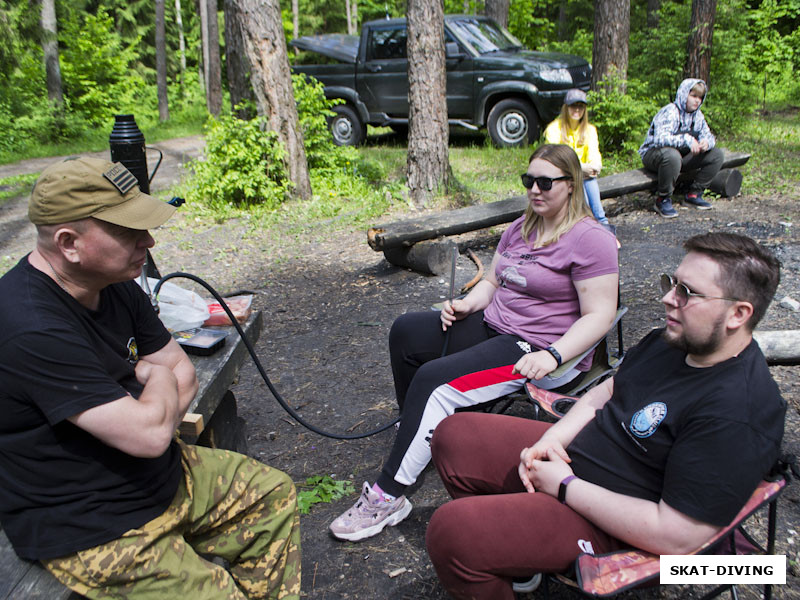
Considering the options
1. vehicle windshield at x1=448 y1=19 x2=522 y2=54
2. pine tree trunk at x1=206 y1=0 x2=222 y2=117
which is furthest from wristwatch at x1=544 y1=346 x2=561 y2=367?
pine tree trunk at x1=206 y1=0 x2=222 y2=117

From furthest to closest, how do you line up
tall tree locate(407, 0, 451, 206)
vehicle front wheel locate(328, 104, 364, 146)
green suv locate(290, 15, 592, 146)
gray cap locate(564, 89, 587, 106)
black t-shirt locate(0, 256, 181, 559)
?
1. vehicle front wheel locate(328, 104, 364, 146)
2. green suv locate(290, 15, 592, 146)
3. tall tree locate(407, 0, 451, 206)
4. gray cap locate(564, 89, 587, 106)
5. black t-shirt locate(0, 256, 181, 559)

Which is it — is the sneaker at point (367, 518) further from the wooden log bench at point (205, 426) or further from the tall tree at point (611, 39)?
the tall tree at point (611, 39)

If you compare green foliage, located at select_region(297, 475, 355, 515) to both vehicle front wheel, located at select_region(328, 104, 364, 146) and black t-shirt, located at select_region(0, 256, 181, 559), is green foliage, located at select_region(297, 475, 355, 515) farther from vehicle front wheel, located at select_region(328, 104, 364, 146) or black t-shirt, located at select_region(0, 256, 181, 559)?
vehicle front wheel, located at select_region(328, 104, 364, 146)

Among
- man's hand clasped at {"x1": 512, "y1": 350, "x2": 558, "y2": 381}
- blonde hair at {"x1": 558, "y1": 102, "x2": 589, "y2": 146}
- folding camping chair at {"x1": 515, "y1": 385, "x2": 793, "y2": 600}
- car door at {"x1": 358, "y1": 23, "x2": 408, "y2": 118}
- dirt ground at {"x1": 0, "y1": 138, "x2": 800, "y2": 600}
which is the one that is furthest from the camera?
car door at {"x1": 358, "y1": 23, "x2": 408, "y2": 118}

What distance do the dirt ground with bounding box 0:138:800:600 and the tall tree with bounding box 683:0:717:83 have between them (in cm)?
265

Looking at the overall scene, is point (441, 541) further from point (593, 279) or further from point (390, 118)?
point (390, 118)

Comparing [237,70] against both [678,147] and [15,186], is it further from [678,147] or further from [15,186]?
[678,147]

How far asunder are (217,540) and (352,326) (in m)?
2.95

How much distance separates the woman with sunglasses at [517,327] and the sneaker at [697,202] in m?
5.03

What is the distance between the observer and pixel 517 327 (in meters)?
2.84

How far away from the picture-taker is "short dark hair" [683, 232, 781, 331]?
5.56 ft

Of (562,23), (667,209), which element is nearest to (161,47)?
(562,23)

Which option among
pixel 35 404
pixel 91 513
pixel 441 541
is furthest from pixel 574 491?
pixel 35 404

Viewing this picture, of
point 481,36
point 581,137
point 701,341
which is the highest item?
point 481,36
